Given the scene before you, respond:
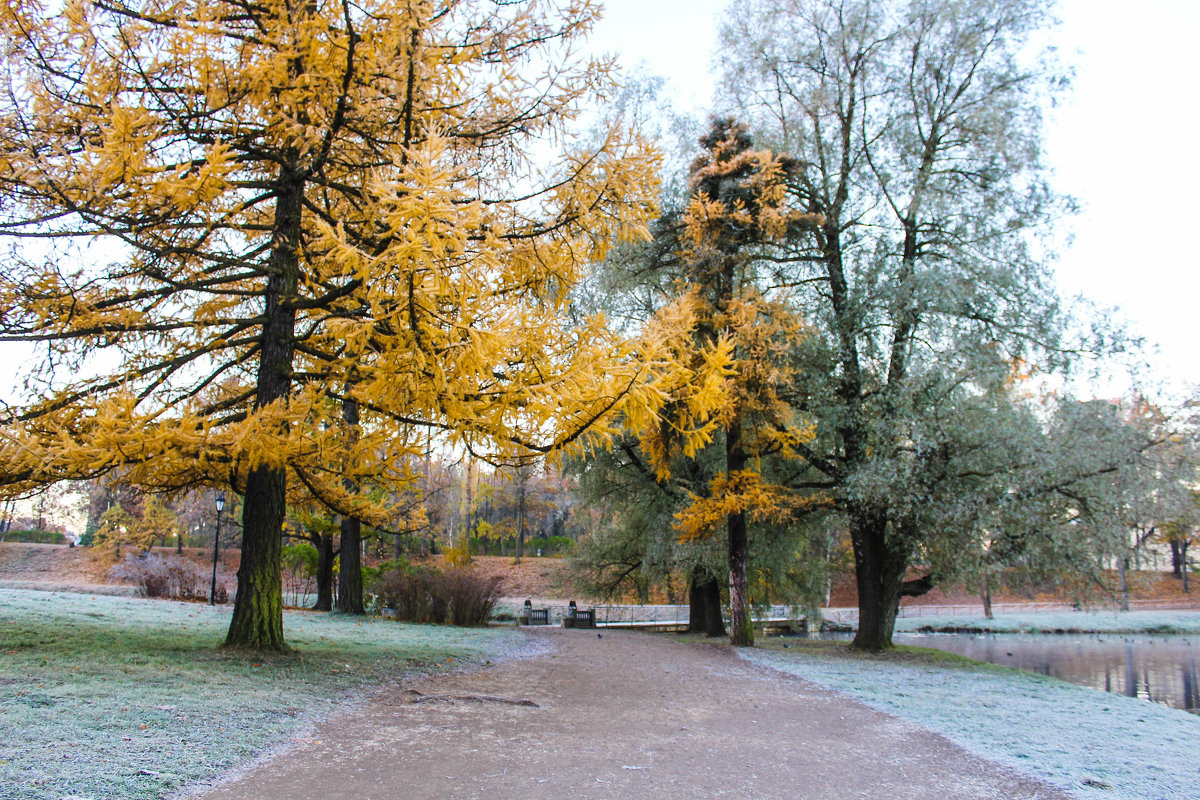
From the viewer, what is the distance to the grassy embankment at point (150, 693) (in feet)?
10.9

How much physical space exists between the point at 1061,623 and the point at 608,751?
30793mm

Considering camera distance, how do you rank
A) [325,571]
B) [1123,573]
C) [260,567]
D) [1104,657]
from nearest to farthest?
[260,567] → [1123,573] → [1104,657] → [325,571]

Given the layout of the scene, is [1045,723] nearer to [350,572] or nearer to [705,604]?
[705,604]

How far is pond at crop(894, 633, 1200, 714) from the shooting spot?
1218cm

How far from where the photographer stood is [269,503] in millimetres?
7090

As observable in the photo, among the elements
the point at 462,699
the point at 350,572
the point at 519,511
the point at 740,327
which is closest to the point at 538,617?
the point at 350,572

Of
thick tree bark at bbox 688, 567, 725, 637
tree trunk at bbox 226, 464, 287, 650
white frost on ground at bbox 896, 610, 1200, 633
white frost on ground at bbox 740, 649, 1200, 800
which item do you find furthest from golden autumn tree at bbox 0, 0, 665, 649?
white frost on ground at bbox 896, 610, 1200, 633

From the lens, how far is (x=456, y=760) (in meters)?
4.12

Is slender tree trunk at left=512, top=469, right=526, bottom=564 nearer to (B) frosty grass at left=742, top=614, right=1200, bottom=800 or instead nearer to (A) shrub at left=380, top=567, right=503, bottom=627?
(A) shrub at left=380, top=567, right=503, bottom=627

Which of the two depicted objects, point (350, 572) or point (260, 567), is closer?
point (260, 567)

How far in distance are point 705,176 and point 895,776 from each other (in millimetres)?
11540

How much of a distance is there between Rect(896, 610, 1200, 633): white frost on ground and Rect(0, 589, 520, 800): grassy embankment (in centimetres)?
2351

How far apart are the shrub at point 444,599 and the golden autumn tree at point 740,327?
15.4 feet

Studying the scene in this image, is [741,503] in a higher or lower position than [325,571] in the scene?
higher
